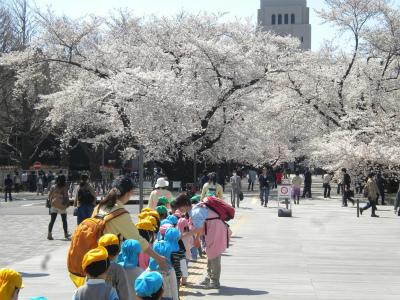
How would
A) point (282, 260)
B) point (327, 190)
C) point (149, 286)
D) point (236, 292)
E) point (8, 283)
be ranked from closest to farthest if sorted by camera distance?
point (8, 283)
point (149, 286)
point (236, 292)
point (282, 260)
point (327, 190)

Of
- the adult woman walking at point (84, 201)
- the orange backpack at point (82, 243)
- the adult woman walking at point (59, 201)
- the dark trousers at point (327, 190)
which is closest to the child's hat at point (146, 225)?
the orange backpack at point (82, 243)

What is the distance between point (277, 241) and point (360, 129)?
81.8ft

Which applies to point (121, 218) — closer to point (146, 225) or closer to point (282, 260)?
point (146, 225)

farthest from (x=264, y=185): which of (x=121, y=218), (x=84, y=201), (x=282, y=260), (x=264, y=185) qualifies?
(x=121, y=218)

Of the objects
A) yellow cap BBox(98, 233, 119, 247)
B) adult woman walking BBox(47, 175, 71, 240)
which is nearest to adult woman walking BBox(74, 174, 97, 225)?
adult woman walking BBox(47, 175, 71, 240)

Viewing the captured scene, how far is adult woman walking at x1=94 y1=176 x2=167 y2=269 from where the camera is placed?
6582 mm

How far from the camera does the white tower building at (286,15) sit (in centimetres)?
13900

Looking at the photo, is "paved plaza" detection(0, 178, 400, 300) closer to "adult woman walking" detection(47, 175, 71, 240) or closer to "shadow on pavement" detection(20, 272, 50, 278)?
"shadow on pavement" detection(20, 272, 50, 278)

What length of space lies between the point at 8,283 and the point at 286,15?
14112cm

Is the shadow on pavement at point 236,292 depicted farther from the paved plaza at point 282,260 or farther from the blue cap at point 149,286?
the blue cap at point 149,286

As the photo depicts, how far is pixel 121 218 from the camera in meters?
6.64

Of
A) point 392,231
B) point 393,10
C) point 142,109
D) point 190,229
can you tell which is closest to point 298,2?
point 393,10

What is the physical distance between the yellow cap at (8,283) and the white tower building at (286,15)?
5426 inches

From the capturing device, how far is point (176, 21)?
42.2 metres
